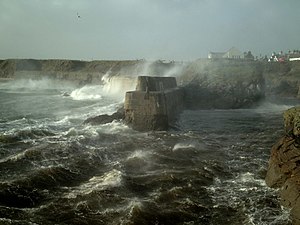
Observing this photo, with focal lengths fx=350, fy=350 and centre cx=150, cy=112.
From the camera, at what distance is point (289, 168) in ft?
32.6

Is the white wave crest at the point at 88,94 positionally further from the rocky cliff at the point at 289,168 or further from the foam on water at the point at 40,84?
the rocky cliff at the point at 289,168

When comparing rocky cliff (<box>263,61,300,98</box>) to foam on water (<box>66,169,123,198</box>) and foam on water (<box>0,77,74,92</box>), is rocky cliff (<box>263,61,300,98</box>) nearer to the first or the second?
foam on water (<box>66,169,123,198</box>)

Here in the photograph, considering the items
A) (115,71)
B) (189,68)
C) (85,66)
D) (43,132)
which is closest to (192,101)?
(189,68)

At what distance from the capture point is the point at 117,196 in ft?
33.0

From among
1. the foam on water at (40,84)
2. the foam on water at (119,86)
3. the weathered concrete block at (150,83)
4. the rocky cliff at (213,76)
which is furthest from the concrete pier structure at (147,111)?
the foam on water at (40,84)

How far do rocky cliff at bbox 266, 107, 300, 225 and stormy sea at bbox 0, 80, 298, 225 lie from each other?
27 centimetres

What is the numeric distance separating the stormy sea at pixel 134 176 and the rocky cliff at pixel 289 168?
27 cm

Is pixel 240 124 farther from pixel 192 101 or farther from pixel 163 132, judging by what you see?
pixel 192 101

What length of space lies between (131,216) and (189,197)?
210 centimetres

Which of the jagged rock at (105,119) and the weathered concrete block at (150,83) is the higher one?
the weathered concrete block at (150,83)

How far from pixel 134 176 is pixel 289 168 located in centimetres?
490

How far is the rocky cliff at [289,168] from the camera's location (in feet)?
29.5

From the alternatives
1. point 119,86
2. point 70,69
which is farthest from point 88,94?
point 70,69

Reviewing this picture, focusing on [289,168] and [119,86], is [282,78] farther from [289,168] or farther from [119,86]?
[289,168]
